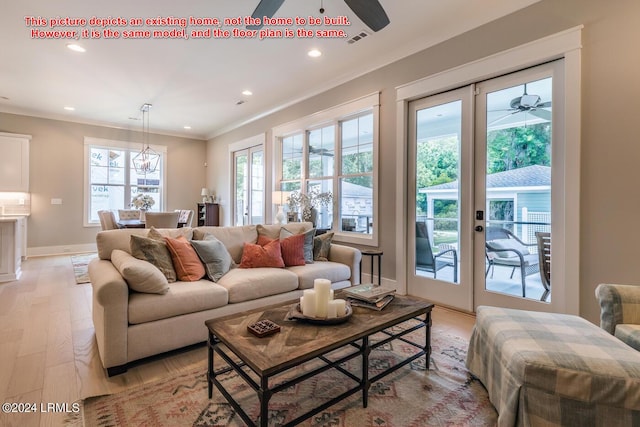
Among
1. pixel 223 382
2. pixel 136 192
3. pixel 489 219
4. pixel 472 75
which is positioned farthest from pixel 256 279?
pixel 136 192

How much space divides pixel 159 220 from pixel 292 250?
9.12 feet

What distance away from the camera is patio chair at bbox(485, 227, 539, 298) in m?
2.79

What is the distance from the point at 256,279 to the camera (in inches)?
106

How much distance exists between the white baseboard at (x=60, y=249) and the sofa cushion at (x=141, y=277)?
210 inches

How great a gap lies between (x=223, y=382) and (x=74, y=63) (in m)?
4.65

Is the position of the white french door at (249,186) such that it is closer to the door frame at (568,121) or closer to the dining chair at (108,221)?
the dining chair at (108,221)

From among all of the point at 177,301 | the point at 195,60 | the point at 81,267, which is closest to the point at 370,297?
the point at 177,301

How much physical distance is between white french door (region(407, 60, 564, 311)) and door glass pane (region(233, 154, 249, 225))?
14.0 ft

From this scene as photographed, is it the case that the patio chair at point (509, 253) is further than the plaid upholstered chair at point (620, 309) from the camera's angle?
Yes

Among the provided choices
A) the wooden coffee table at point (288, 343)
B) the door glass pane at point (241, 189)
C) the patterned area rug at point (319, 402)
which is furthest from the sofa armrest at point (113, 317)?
the door glass pane at point (241, 189)

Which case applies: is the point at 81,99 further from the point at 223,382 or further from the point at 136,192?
the point at 223,382

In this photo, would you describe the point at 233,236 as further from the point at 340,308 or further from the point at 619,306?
the point at 619,306

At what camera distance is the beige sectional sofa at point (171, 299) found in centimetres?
197

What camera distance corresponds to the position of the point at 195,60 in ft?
13.0
